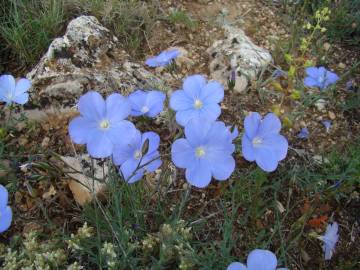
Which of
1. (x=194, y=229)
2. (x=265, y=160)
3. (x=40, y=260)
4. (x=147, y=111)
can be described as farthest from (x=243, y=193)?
(x=40, y=260)

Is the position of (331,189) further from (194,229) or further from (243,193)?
(194,229)

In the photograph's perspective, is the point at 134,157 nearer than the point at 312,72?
Yes

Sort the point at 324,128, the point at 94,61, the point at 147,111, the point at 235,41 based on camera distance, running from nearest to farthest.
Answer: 1. the point at 147,111
2. the point at 94,61
3. the point at 324,128
4. the point at 235,41

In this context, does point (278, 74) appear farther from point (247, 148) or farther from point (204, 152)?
point (204, 152)

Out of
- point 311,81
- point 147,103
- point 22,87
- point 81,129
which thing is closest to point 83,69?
point 22,87

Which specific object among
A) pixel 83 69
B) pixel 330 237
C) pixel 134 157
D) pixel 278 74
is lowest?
pixel 330 237

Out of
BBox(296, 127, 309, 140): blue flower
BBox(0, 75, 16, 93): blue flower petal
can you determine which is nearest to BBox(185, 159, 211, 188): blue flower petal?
BBox(0, 75, 16, 93): blue flower petal
